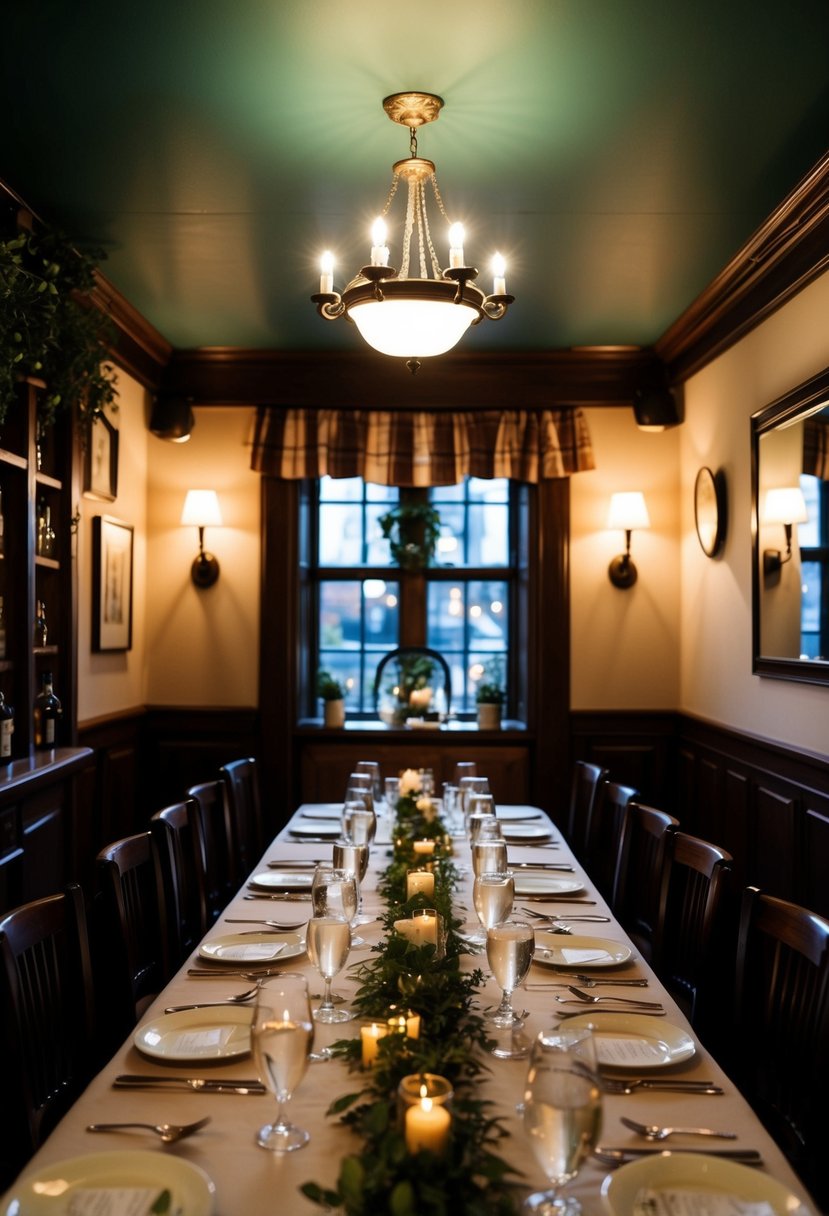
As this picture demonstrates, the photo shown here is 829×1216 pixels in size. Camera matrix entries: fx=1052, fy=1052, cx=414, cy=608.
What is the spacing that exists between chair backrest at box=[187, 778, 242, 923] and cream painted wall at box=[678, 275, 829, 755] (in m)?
1.92

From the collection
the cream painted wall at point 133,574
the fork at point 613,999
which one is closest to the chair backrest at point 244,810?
the cream painted wall at point 133,574

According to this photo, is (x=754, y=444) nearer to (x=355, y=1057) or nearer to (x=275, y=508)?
(x=275, y=508)

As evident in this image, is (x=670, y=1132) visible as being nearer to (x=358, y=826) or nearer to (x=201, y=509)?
(x=358, y=826)

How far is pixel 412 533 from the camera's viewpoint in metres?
5.54

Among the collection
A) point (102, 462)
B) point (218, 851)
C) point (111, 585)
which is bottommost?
point (218, 851)

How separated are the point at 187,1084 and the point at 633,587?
13.7ft

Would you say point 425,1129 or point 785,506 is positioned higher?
point 785,506

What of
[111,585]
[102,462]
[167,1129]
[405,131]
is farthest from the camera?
[111,585]

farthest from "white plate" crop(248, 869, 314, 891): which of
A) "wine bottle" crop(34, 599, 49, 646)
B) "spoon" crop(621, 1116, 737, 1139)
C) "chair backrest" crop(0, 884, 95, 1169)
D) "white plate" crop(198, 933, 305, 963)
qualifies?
"wine bottle" crop(34, 599, 49, 646)

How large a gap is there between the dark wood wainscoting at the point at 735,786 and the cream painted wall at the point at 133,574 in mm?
2207

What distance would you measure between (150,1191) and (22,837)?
2.20m

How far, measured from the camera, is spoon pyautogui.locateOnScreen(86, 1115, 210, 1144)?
49.5 inches

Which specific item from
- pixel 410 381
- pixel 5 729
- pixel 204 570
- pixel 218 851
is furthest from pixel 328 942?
pixel 410 381

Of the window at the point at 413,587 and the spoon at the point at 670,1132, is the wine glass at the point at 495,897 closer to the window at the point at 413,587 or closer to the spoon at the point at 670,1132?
the spoon at the point at 670,1132
